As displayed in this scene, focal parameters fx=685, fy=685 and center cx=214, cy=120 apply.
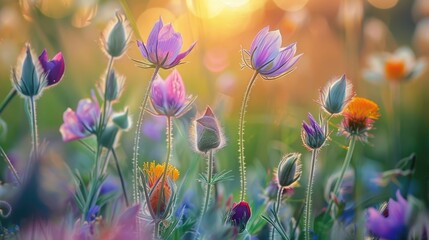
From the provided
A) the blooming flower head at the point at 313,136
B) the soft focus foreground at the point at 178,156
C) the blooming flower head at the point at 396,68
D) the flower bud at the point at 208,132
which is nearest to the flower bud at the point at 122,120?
the soft focus foreground at the point at 178,156

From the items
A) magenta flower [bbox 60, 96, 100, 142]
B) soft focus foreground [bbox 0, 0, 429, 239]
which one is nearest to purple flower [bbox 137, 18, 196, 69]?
soft focus foreground [bbox 0, 0, 429, 239]

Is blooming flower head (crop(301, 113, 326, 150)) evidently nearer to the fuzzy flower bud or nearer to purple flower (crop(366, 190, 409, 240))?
purple flower (crop(366, 190, 409, 240))

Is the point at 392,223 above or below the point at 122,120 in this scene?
below

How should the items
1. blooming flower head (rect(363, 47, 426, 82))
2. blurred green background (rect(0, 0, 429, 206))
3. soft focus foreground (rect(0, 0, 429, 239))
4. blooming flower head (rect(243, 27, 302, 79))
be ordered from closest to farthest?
soft focus foreground (rect(0, 0, 429, 239)) → blooming flower head (rect(243, 27, 302, 79)) → blurred green background (rect(0, 0, 429, 206)) → blooming flower head (rect(363, 47, 426, 82))

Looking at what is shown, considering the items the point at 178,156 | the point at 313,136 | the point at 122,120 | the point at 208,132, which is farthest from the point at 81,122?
the point at 178,156

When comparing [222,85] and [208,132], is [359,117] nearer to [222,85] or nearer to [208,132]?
[208,132]

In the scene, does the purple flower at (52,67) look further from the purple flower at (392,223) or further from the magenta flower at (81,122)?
the purple flower at (392,223)
